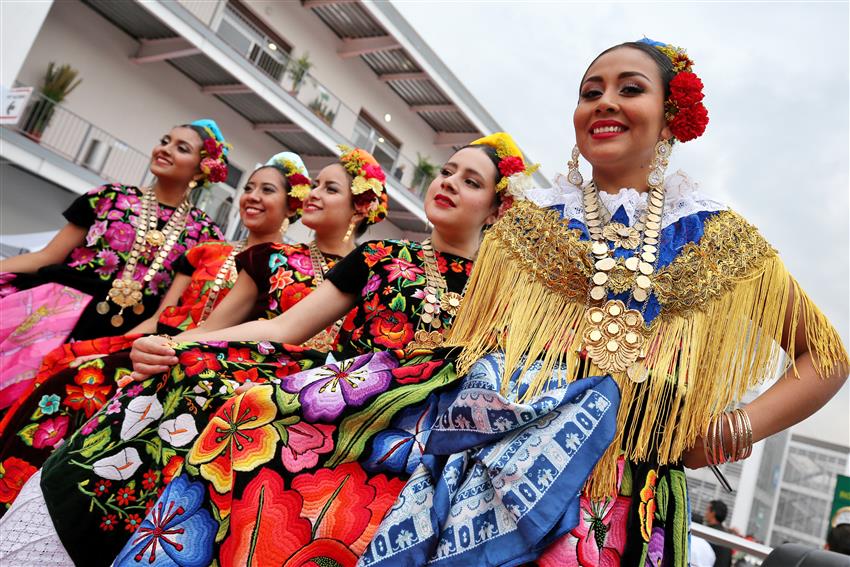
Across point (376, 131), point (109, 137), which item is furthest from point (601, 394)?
point (376, 131)

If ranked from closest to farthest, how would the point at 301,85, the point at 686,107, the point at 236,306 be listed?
the point at 686,107
the point at 236,306
the point at 301,85

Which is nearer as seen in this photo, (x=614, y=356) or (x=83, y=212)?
(x=614, y=356)

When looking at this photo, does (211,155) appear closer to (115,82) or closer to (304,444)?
(304,444)

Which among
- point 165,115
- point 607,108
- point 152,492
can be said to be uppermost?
point 165,115

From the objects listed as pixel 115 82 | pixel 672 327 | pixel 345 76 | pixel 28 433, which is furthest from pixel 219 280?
pixel 345 76

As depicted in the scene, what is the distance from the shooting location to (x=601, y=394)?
1432mm

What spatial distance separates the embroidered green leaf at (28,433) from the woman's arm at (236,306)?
0.79 m

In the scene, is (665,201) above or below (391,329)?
above

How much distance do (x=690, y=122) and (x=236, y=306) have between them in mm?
2173

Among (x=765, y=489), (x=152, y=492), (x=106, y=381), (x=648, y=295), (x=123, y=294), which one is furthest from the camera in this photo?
(x=765, y=489)

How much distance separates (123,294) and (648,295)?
3.09m

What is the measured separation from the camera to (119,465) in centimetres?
174

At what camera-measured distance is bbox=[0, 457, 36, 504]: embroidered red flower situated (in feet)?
7.18

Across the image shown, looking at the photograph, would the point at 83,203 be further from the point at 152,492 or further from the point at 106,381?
the point at 152,492
